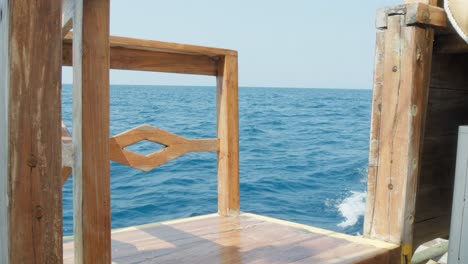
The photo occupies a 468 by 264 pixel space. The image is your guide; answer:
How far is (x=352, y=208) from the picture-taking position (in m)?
9.16

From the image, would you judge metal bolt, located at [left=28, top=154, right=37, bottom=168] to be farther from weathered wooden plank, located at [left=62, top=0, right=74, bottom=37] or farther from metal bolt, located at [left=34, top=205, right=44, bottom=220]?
weathered wooden plank, located at [left=62, top=0, right=74, bottom=37]

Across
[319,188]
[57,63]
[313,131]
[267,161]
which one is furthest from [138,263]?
[313,131]

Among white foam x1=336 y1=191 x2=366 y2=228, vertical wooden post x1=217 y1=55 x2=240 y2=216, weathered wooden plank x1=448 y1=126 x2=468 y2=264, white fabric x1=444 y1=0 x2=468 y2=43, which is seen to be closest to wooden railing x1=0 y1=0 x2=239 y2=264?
vertical wooden post x1=217 y1=55 x2=240 y2=216

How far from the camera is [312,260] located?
2.34 m

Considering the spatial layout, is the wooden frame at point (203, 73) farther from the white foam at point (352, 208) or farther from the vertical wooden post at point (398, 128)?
the white foam at point (352, 208)

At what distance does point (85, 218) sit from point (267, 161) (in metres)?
12.2

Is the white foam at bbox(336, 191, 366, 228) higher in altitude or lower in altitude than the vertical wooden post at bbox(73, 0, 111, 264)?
lower

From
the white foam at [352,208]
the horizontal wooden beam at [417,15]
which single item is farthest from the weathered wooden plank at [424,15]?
the white foam at [352,208]

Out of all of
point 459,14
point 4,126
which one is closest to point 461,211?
point 459,14

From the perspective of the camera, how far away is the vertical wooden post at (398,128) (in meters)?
2.56

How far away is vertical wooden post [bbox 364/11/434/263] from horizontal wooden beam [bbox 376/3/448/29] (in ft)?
0.08

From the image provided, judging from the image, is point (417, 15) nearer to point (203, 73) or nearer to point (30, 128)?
point (203, 73)

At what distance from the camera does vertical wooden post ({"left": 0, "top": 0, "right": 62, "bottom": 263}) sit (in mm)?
1204

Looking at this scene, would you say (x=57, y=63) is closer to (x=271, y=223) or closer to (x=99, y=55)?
(x=99, y=55)
